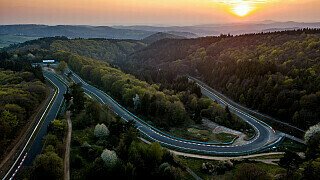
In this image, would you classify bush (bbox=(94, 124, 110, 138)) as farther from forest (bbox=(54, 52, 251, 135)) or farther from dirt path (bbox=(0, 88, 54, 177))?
forest (bbox=(54, 52, 251, 135))

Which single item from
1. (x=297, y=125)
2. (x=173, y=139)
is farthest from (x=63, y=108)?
(x=297, y=125)

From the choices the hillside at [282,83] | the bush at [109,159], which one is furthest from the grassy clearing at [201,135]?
the bush at [109,159]

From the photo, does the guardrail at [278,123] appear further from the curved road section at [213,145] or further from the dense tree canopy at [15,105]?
the dense tree canopy at [15,105]

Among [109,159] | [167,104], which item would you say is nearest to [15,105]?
[109,159]

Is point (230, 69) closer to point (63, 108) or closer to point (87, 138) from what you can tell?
point (63, 108)

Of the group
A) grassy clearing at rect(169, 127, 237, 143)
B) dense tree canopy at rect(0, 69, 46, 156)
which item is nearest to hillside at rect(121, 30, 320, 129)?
grassy clearing at rect(169, 127, 237, 143)

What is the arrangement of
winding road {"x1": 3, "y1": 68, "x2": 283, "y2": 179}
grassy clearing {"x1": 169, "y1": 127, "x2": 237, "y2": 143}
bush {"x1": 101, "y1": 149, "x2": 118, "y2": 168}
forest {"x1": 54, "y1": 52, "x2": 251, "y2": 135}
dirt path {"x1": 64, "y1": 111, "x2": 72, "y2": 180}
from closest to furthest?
1. bush {"x1": 101, "y1": 149, "x2": 118, "y2": 168}
2. dirt path {"x1": 64, "y1": 111, "x2": 72, "y2": 180}
3. winding road {"x1": 3, "y1": 68, "x2": 283, "y2": 179}
4. grassy clearing {"x1": 169, "y1": 127, "x2": 237, "y2": 143}
5. forest {"x1": 54, "y1": 52, "x2": 251, "y2": 135}

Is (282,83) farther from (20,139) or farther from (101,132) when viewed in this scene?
(20,139)
